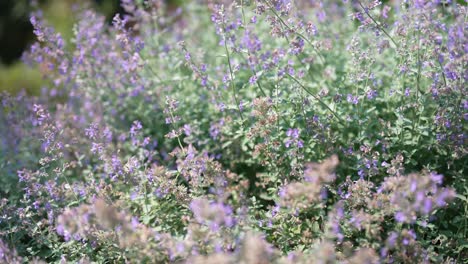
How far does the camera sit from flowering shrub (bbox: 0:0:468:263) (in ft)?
10.1

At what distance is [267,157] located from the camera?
12.8ft

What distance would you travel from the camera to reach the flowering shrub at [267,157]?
10.1ft

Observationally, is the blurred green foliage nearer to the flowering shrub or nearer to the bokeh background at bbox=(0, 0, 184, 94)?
the bokeh background at bbox=(0, 0, 184, 94)

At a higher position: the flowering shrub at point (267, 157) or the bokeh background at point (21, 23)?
the bokeh background at point (21, 23)

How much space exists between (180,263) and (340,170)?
5.07ft

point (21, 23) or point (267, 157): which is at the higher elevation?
point (21, 23)

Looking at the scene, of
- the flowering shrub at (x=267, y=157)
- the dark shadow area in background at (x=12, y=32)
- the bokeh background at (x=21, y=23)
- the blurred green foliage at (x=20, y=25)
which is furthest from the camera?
the dark shadow area in background at (x=12, y=32)

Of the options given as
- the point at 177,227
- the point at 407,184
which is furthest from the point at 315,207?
the point at 177,227

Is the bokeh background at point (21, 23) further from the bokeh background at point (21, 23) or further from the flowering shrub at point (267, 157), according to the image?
the flowering shrub at point (267, 157)

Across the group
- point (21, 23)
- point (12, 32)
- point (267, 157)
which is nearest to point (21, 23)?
point (21, 23)

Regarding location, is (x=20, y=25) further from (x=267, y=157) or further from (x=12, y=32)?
(x=267, y=157)

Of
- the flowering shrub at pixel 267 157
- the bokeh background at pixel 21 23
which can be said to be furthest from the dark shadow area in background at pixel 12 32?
the flowering shrub at pixel 267 157

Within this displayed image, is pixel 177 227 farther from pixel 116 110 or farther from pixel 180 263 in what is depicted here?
pixel 116 110

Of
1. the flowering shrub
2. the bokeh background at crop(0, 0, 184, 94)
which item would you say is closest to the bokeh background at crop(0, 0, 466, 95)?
the bokeh background at crop(0, 0, 184, 94)
